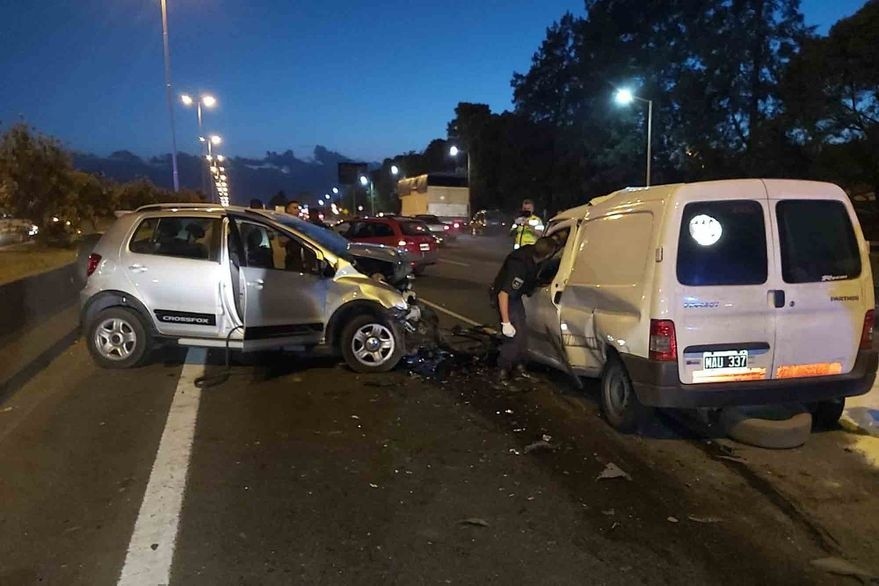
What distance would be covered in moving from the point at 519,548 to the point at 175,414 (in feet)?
12.9

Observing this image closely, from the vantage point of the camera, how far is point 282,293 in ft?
27.8

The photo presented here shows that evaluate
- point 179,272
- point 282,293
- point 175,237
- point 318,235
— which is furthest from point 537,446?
point 175,237

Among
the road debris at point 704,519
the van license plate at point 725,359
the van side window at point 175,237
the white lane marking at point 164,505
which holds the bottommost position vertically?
the road debris at point 704,519

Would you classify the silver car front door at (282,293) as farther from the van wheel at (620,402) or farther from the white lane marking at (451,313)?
the white lane marking at (451,313)

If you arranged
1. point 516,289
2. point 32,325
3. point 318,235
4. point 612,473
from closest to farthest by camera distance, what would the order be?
1. point 612,473
2. point 516,289
3. point 318,235
4. point 32,325

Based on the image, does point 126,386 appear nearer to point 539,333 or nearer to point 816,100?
point 539,333

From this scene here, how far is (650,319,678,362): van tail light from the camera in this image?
5.59 metres

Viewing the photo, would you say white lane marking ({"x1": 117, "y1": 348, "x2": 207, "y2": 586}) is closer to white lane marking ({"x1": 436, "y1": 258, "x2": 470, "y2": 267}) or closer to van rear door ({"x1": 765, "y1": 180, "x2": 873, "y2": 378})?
van rear door ({"x1": 765, "y1": 180, "x2": 873, "y2": 378})

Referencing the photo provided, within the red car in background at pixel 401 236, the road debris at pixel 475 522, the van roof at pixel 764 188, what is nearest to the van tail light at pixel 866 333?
the van roof at pixel 764 188

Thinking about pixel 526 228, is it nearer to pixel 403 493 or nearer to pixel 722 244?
pixel 722 244

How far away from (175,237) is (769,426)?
6.18 m

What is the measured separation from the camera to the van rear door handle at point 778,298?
5609 millimetres

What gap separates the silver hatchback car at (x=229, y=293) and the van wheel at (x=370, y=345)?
11mm

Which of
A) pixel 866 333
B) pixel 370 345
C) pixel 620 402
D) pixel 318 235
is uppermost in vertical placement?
pixel 318 235
